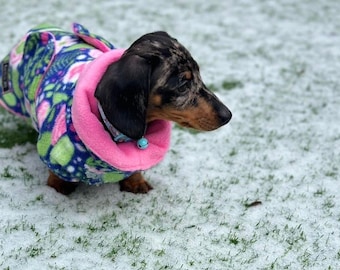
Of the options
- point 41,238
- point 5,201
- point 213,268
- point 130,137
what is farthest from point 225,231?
point 5,201

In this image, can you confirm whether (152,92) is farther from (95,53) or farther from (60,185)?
(60,185)

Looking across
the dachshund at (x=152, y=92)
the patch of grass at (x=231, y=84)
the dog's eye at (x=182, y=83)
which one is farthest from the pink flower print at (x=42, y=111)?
the patch of grass at (x=231, y=84)

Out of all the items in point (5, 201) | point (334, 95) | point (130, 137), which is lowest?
point (5, 201)

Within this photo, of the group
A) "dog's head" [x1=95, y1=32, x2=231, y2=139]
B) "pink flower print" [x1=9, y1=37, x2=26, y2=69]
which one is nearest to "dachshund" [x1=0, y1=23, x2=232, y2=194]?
"dog's head" [x1=95, y1=32, x2=231, y2=139]

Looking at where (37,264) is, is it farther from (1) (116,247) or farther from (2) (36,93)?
(2) (36,93)

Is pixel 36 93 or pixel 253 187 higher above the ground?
pixel 36 93

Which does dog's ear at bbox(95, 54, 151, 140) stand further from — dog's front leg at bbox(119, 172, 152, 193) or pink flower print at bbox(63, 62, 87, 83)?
dog's front leg at bbox(119, 172, 152, 193)

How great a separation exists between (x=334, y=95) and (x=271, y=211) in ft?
6.32

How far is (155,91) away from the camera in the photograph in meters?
2.69

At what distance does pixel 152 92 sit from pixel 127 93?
158mm

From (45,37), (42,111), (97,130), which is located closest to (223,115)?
(97,130)

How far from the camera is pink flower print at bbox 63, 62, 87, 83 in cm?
300

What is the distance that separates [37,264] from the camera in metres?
2.54

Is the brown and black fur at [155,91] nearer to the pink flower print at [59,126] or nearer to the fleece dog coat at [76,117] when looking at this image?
the fleece dog coat at [76,117]
